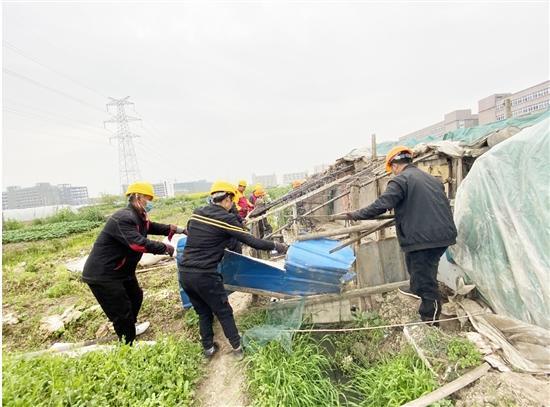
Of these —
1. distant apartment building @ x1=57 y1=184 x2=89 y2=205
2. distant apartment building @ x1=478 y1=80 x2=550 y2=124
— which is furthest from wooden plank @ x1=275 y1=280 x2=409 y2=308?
distant apartment building @ x1=57 y1=184 x2=89 y2=205

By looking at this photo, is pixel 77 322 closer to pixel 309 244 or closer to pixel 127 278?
pixel 127 278

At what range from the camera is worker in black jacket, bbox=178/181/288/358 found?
10.7 feet

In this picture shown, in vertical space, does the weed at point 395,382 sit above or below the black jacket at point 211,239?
below

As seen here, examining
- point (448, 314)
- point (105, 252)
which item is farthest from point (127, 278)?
point (448, 314)

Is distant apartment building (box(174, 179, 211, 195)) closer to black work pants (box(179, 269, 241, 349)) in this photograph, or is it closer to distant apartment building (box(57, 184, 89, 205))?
distant apartment building (box(57, 184, 89, 205))

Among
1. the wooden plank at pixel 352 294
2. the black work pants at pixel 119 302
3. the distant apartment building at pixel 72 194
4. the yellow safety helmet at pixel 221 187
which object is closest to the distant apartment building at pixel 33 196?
the distant apartment building at pixel 72 194

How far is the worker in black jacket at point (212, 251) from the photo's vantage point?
3.27 metres

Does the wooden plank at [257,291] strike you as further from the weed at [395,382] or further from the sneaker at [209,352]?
the weed at [395,382]

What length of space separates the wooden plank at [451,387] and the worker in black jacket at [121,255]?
317 centimetres

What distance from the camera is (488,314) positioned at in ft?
9.99

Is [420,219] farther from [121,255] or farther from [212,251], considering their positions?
[121,255]

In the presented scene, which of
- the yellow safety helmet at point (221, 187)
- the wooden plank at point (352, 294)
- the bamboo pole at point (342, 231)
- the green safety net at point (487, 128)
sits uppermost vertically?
the green safety net at point (487, 128)

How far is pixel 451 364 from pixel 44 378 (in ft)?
12.8

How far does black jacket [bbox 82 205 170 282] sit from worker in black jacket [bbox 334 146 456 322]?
2.47 metres
